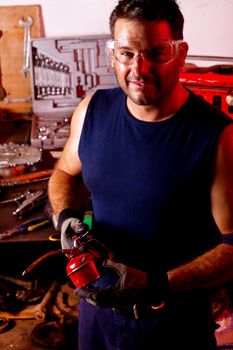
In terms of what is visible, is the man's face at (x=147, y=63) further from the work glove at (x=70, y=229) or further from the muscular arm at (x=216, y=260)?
the work glove at (x=70, y=229)

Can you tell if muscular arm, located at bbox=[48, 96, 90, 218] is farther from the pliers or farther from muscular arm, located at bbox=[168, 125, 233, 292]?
muscular arm, located at bbox=[168, 125, 233, 292]

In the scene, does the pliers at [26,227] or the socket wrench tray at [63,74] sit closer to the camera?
the pliers at [26,227]

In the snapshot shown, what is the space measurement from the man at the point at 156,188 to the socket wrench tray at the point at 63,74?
1218mm

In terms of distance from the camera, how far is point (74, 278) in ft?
3.58

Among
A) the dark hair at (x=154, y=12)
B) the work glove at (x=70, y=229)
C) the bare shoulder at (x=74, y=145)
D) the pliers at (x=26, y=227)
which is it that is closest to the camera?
the dark hair at (x=154, y=12)

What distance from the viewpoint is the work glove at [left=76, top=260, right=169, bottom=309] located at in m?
1.10

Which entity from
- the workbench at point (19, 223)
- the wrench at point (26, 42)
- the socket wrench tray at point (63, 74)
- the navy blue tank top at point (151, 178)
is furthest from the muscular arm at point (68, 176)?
the wrench at point (26, 42)

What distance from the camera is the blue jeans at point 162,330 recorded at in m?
1.25

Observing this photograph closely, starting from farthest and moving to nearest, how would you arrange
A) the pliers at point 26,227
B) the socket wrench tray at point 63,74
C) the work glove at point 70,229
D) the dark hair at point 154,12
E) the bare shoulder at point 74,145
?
the socket wrench tray at point 63,74
the pliers at point 26,227
the bare shoulder at point 74,145
the work glove at point 70,229
the dark hair at point 154,12

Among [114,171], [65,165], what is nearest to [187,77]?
[65,165]

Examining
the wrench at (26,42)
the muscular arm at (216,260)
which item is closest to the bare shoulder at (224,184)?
the muscular arm at (216,260)

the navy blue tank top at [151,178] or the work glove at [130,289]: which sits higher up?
the navy blue tank top at [151,178]

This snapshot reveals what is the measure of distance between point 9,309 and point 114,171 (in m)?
1.36

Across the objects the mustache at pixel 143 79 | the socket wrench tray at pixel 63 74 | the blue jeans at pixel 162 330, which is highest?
the mustache at pixel 143 79
